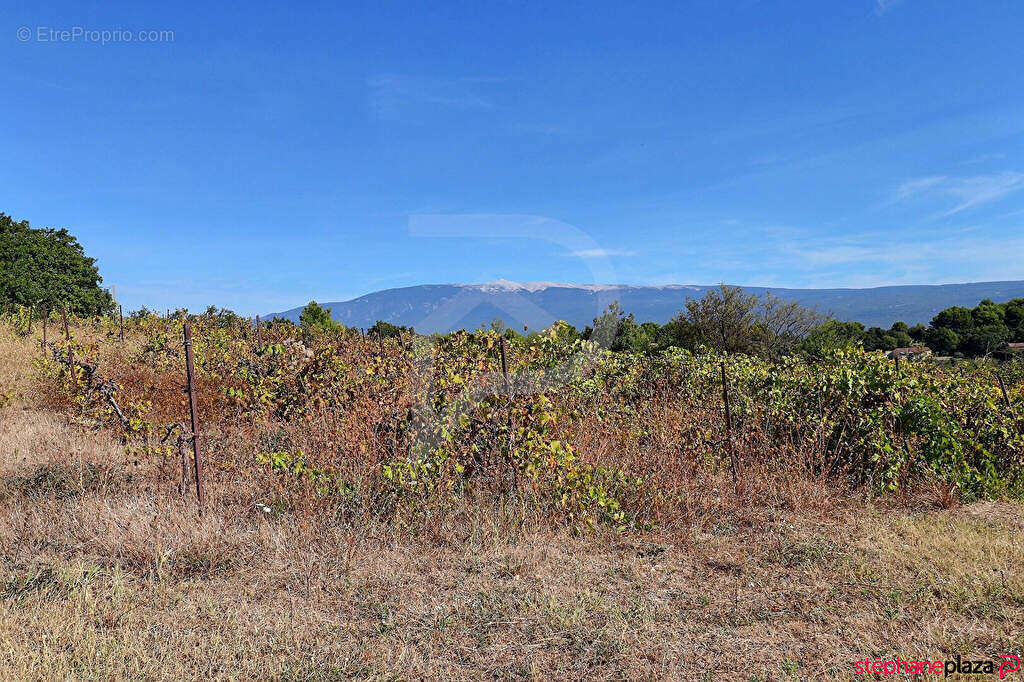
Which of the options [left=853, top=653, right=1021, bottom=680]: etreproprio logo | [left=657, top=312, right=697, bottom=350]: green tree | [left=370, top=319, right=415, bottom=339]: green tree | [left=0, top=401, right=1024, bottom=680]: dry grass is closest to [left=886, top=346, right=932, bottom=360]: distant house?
[left=0, top=401, right=1024, bottom=680]: dry grass

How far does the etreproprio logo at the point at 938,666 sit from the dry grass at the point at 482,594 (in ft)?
0.27

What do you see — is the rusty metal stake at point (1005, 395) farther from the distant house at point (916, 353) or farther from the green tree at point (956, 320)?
the green tree at point (956, 320)

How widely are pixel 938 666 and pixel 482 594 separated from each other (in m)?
2.53

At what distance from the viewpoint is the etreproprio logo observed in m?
2.80

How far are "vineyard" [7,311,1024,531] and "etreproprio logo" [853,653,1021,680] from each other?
2044 millimetres

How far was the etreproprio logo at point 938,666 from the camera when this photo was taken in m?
2.80

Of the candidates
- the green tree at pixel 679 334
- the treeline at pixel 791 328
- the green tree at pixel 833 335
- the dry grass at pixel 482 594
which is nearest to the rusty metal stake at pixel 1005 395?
the dry grass at pixel 482 594

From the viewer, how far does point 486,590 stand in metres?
3.70

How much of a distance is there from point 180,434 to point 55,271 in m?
33.6

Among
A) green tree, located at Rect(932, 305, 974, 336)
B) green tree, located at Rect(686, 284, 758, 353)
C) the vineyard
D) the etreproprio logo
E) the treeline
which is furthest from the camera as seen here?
green tree, located at Rect(932, 305, 974, 336)

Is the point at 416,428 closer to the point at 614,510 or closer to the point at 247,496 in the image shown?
the point at 247,496

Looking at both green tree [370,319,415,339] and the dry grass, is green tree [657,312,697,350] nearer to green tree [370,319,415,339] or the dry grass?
green tree [370,319,415,339]

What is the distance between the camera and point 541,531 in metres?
4.58

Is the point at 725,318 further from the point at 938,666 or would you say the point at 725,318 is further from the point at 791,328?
the point at 938,666
